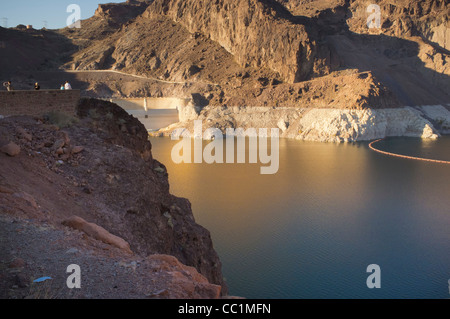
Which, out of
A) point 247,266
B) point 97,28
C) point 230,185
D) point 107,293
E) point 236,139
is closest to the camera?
point 107,293

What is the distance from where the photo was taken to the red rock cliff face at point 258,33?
61.7 m

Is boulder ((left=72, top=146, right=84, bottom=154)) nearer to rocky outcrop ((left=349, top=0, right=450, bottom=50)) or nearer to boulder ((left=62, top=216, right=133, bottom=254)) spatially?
boulder ((left=62, top=216, right=133, bottom=254))

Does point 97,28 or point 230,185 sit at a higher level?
point 97,28

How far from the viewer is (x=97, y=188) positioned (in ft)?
33.3

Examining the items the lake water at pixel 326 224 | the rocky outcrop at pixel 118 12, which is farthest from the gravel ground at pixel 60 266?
the rocky outcrop at pixel 118 12

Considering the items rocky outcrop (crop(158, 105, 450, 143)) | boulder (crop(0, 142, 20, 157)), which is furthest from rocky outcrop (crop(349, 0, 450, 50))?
boulder (crop(0, 142, 20, 157))

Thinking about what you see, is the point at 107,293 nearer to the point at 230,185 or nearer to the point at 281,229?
the point at 281,229

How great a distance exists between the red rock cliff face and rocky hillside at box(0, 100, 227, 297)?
50902 millimetres

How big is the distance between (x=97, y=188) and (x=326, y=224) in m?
13.6

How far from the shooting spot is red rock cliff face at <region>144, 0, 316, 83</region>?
202ft

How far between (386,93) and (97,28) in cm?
6799

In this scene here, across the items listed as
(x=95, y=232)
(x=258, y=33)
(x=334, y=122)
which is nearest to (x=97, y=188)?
(x=95, y=232)

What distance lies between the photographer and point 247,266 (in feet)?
52.9

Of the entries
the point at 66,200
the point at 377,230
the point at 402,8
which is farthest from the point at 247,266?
the point at 402,8
